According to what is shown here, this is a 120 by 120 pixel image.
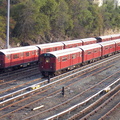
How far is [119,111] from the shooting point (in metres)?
15.4

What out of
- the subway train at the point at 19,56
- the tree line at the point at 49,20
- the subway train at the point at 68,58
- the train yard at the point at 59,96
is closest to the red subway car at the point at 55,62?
the subway train at the point at 68,58

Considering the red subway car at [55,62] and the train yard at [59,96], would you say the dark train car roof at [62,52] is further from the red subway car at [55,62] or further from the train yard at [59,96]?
the train yard at [59,96]

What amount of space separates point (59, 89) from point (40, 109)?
474 cm

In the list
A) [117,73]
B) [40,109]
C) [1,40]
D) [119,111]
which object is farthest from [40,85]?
[1,40]

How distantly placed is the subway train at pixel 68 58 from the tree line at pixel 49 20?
15.3 m

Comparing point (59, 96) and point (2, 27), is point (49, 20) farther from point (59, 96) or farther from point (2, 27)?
point (59, 96)

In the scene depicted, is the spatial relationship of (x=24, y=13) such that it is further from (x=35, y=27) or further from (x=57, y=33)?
(x=57, y=33)

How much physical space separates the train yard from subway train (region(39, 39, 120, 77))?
792 mm

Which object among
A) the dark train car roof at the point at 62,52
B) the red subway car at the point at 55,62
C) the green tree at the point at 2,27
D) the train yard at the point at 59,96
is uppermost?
the green tree at the point at 2,27

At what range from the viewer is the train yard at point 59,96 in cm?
1473

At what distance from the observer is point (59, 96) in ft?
59.9

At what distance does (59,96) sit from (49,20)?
3572 centimetres

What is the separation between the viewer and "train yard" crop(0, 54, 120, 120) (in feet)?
48.3

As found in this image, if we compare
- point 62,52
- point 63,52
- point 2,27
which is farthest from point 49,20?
point 62,52
